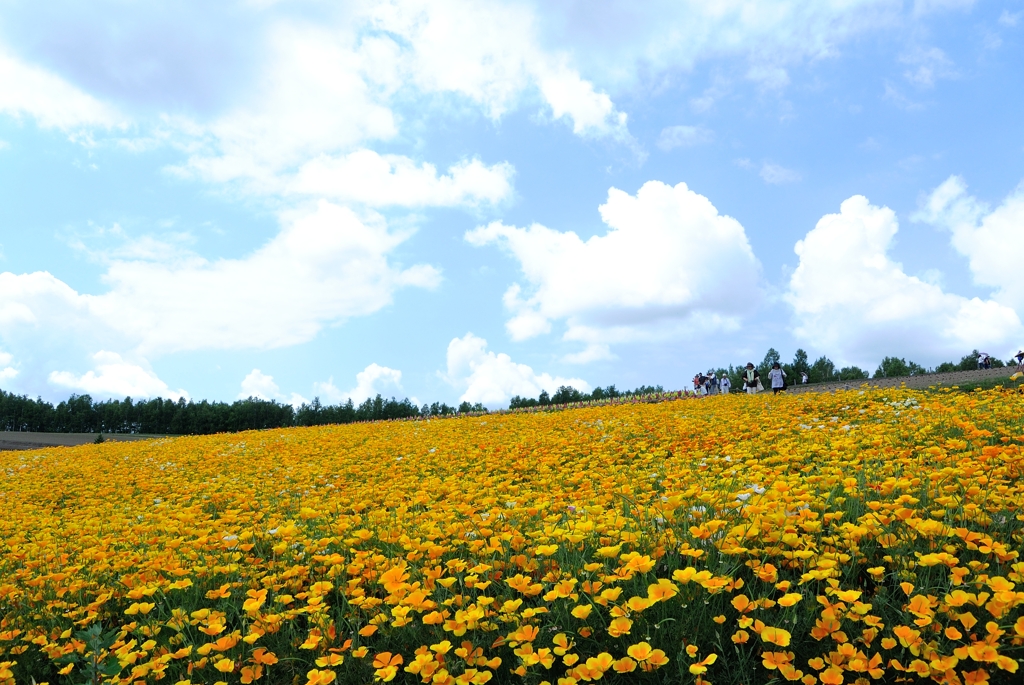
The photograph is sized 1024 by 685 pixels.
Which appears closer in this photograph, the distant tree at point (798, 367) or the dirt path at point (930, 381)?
the dirt path at point (930, 381)

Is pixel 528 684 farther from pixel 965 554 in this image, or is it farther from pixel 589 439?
pixel 589 439

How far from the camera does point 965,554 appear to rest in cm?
339

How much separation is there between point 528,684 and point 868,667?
135cm

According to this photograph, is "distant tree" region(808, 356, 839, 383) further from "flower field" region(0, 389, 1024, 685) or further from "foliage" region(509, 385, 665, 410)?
"flower field" region(0, 389, 1024, 685)

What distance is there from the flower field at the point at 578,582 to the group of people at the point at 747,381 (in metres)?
12.4

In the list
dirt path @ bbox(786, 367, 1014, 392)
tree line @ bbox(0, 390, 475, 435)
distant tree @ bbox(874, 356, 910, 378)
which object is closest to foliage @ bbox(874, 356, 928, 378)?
distant tree @ bbox(874, 356, 910, 378)

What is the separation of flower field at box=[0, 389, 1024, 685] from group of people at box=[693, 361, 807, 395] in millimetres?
12386

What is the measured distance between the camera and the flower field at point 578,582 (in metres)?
2.71

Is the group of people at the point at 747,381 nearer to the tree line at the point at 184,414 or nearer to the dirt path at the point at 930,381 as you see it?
the dirt path at the point at 930,381

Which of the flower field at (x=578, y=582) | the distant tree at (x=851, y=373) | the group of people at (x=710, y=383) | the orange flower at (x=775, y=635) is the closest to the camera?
the orange flower at (x=775, y=635)

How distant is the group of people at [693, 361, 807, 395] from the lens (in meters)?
18.9

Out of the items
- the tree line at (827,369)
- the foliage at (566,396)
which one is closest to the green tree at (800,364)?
the tree line at (827,369)

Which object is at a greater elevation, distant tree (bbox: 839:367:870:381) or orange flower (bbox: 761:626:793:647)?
distant tree (bbox: 839:367:870:381)

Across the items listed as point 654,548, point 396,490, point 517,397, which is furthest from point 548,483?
point 517,397
